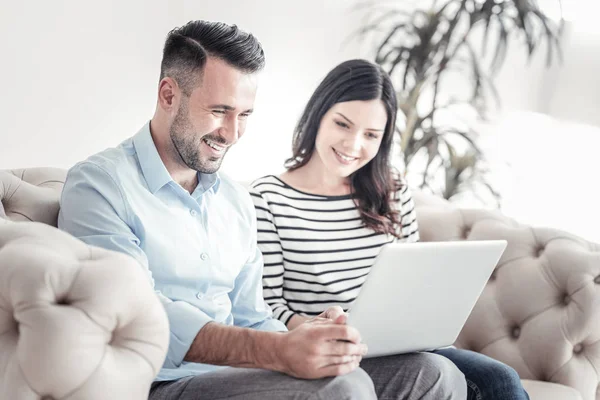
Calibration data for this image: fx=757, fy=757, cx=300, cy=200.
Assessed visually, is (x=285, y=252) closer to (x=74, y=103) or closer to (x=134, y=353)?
(x=74, y=103)

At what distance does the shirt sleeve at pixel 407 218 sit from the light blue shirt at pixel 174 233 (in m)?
0.55

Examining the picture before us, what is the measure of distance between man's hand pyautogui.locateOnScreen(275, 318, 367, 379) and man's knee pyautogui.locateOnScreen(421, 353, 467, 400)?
271mm

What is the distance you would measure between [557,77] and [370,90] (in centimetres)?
156

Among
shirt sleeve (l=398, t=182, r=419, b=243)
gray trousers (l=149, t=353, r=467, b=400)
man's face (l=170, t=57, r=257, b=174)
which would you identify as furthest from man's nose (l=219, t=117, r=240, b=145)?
shirt sleeve (l=398, t=182, r=419, b=243)

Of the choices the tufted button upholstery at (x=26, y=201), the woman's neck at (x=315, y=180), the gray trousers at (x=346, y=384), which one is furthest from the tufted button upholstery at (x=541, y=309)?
the tufted button upholstery at (x=26, y=201)

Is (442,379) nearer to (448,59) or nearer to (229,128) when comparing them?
(229,128)

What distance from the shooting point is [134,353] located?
974 millimetres

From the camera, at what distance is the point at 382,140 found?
2061 millimetres

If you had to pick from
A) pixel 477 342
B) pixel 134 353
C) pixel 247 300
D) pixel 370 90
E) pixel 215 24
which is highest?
pixel 215 24

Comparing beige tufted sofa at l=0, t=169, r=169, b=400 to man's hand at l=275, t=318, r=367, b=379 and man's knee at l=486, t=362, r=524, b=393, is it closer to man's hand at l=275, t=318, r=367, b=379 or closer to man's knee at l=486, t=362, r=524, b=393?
man's hand at l=275, t=318, r=367, b=379

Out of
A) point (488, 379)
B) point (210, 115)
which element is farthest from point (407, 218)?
point (210, 115)

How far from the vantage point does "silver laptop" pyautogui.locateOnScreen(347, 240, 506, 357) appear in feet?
4.21

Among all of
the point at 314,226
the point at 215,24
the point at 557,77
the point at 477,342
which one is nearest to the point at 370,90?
the point at 314,226

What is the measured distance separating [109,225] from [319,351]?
418 millimetres
